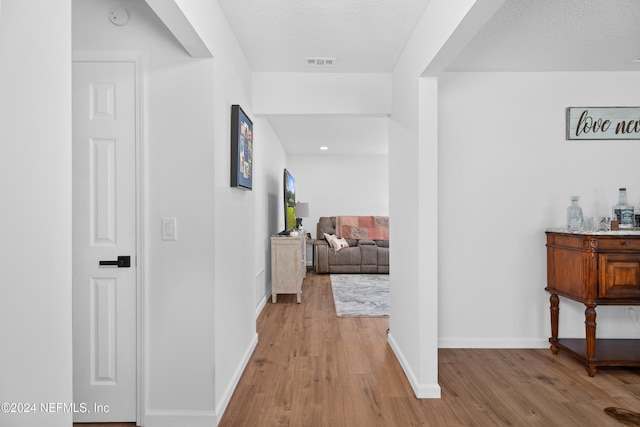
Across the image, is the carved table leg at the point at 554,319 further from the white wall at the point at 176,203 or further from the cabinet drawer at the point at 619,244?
the white wall at the point at 176,203

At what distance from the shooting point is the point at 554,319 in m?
3.08

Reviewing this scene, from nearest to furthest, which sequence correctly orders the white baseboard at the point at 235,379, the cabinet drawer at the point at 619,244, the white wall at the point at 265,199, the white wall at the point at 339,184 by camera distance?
the white baseboard at the point at 235,379
the cabinet drawer at the point at 619,244
the white wall at the point at 265,199
the white wall at the point at 339,184

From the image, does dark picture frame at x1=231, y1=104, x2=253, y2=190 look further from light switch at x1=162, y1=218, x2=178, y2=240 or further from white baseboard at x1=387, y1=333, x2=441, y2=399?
white baseboard at x1=387, y1=333, x2=441, y2=399

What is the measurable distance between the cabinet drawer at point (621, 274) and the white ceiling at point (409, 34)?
1560 mm

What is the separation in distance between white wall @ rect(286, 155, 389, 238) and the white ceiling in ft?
16.3

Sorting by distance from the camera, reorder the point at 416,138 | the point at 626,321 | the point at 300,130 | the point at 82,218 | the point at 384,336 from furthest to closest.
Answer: the point at 300,130
the point at 384,336
the point at 626,321
the point at 416,138
the point at 82,218

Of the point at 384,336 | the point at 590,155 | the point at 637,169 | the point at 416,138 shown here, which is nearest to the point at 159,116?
the point at 416,138

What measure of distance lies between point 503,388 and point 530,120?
2.21m

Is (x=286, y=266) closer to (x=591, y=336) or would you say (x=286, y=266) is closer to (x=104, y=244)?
(x=104, y=244)

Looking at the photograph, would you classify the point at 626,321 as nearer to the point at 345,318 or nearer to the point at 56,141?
→ the point at 345,318

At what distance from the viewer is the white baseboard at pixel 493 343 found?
10.6ft

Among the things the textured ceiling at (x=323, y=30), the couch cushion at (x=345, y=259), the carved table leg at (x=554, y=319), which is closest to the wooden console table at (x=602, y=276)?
the carved table leg at (x=554, y=319)

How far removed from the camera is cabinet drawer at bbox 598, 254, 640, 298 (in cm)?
263

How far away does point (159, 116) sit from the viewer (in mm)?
2076
